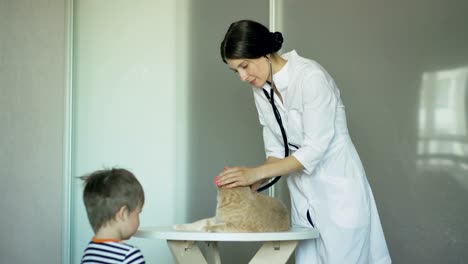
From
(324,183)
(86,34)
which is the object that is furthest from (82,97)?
(324,183)

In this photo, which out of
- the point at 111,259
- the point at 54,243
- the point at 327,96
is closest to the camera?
the point at 111,259

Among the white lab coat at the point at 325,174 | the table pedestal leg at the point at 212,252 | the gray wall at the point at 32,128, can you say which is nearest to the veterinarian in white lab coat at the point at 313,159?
the white lab coat at the point at 325,174

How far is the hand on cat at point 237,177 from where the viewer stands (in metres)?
2.20

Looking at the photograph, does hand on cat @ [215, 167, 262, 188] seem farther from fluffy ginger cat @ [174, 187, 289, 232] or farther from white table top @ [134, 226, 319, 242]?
white table top @ [134, 226, 319, 242]

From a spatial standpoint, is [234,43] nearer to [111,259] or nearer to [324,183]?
[324,183]

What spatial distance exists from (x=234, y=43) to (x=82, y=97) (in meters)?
1.65

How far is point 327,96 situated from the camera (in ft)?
7.33

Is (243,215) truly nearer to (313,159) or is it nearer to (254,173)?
(254,173)

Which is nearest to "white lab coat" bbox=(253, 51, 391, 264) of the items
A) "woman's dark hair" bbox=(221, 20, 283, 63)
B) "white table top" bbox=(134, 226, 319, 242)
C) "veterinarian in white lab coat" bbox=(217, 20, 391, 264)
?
"veterinarian in white lab coat" bbox=(217, 20, 391, 264)

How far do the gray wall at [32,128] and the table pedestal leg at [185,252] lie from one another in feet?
3.49

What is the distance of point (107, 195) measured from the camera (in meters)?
1.81

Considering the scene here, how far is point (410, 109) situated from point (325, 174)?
0.91m

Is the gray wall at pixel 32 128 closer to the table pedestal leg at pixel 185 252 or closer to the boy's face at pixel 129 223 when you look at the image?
the table pedestal leg at pixel 185 252

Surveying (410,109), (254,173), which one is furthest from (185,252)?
(410,109)
